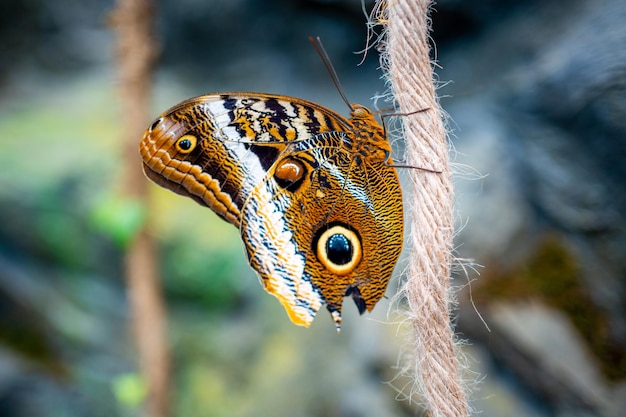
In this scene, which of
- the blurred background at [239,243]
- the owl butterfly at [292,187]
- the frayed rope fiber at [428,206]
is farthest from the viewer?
the blurred background at [239,243]

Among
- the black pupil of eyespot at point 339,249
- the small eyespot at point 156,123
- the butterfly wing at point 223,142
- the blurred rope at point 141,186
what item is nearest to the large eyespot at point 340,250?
the black pupil of eyespot at point 339,249

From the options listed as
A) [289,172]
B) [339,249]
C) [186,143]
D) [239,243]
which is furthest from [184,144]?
[239,243]

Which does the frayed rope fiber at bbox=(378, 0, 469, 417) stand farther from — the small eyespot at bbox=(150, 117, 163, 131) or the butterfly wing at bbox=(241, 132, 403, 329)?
the small eyespot at bbox=(150, 117, 163, 131)

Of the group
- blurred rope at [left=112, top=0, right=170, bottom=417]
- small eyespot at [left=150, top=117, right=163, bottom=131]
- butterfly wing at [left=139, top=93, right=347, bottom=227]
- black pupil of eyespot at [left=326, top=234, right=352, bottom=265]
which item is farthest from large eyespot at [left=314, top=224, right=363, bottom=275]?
blurred rope at [left=112, top=0, right=170, bottom=417]

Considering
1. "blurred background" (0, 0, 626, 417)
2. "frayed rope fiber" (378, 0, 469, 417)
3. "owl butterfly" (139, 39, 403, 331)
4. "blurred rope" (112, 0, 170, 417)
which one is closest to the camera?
"frayed rope fiber" (378, 0, 469, 417)

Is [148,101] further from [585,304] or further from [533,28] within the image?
[585,304]

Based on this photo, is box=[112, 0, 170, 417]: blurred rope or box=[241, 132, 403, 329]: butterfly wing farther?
box=[112, 0, 170, 417]: blurred rope

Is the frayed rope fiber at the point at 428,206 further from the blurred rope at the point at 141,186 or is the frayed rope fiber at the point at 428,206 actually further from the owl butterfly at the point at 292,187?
the blurred rope at the point at 141,186
